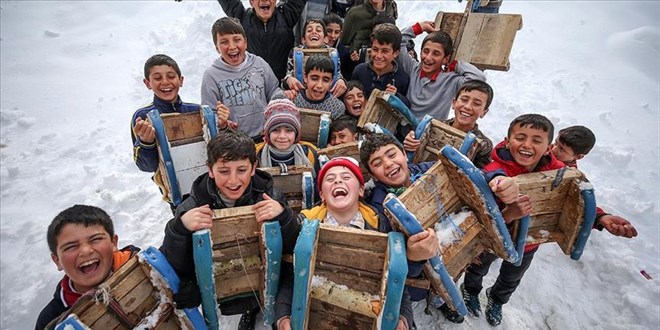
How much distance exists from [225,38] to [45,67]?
7287mm

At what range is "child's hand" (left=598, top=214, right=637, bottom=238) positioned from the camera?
243cm

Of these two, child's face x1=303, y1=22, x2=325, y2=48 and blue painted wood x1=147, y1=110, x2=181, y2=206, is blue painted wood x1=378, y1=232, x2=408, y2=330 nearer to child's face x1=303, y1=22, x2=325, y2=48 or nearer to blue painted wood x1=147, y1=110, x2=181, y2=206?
blue painted wood x1=147, y1=110, x2=181, y2=206

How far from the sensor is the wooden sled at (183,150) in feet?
10.1

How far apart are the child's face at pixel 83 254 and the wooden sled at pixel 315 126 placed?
221cm

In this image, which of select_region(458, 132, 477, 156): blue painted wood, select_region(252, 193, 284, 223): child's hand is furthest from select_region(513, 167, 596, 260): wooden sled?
select_region(252, 193, 284, 223): child's hand

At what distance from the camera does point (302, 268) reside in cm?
188

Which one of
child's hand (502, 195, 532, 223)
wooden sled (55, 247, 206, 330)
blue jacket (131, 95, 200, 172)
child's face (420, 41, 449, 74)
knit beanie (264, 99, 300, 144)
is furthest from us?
child's face (420, 41, 449, 74)

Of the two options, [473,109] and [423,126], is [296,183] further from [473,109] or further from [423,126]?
[473,109]

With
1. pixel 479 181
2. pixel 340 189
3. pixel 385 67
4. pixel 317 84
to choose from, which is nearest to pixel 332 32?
pixel 385 67

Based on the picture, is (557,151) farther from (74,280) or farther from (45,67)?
(45,67)

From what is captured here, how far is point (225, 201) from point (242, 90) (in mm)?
1967

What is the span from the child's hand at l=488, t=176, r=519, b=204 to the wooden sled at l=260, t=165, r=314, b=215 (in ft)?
4.73

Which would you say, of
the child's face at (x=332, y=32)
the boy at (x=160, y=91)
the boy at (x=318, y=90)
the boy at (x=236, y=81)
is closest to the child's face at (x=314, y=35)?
the child's face at (x=332, y=32)

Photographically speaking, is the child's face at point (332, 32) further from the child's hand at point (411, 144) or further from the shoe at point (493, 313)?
the shoe at point (493, 313)
